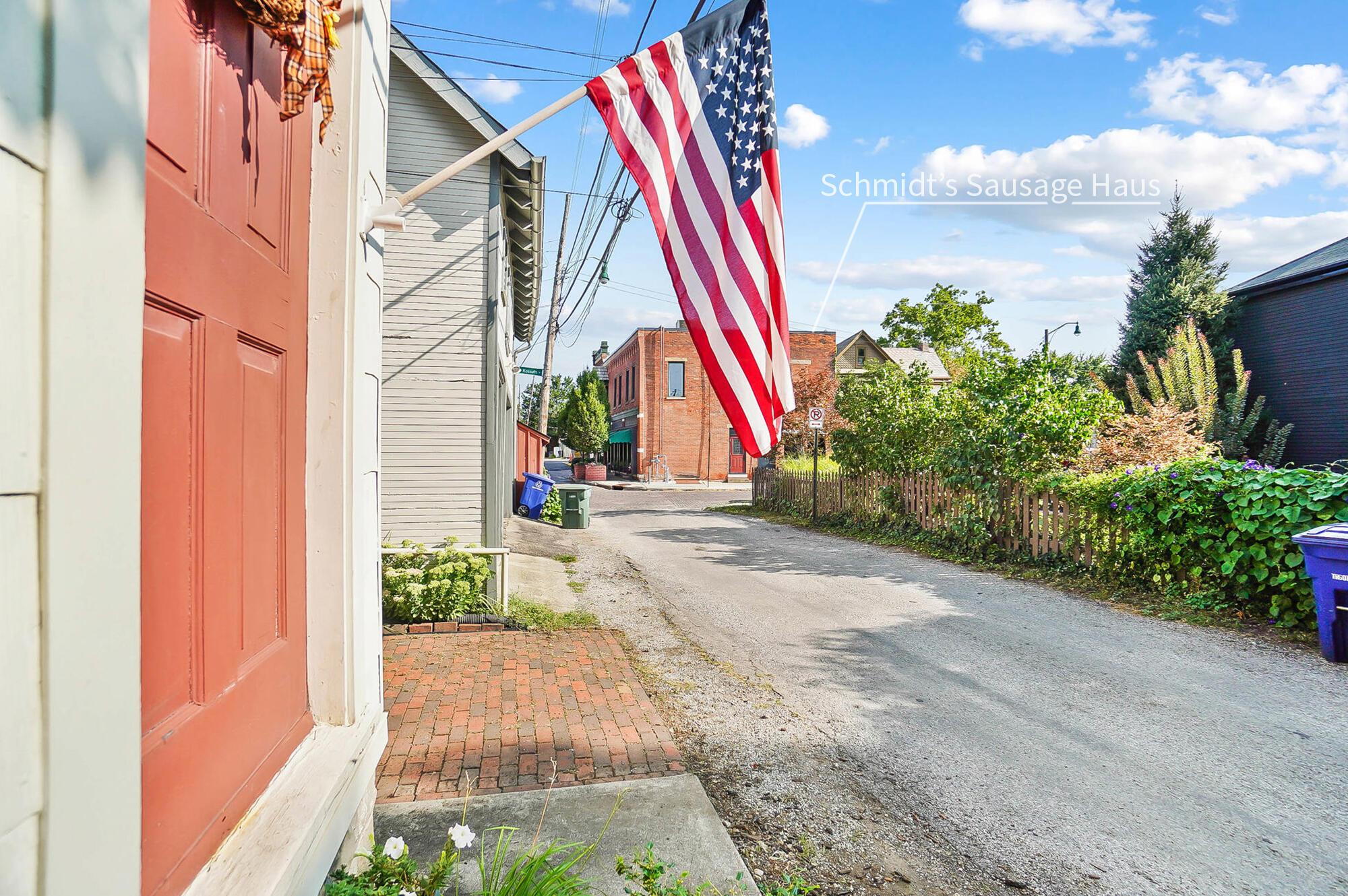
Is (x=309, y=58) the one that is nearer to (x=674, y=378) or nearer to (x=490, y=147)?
(x=490, y=147)

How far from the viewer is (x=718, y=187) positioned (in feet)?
13.2

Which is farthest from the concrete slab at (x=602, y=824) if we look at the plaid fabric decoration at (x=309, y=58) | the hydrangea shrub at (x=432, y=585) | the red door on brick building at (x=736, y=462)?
the red door on brick building at (x=736, y=462)

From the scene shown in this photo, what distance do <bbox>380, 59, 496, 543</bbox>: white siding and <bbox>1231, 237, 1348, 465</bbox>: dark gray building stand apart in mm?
20135

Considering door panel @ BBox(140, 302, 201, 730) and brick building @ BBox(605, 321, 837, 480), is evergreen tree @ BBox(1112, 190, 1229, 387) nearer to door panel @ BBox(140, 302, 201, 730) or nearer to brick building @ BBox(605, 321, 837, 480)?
brick building @ BBox(605, 321, 837, 480)

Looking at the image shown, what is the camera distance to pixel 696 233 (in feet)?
12.9

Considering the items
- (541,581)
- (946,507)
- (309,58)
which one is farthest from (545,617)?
(946,507)

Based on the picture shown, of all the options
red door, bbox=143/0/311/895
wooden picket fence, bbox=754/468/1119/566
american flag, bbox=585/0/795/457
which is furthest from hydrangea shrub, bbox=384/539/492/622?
wooden picket fence, bbox=754/468/1119/566

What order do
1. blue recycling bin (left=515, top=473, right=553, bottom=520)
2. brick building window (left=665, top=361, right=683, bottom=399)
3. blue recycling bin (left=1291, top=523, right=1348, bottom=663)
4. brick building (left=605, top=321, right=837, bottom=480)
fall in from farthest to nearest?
brick building window (left=665, top=361, right=683, bottom=399) → brick building (left=605, top=321, right=837, bottom=480) → blue recycling bin (left=515, top=473, right=553, bottom=520) → blue recycling bin (left=1291, top=523, right=1348, bottom=663)

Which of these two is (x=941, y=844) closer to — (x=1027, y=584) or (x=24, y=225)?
(x=24, y=225)

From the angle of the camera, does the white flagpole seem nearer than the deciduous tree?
Yes

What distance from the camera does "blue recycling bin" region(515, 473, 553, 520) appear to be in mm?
18000

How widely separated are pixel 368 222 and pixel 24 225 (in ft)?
6.30

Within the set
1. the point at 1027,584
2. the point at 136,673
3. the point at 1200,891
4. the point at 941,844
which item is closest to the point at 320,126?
the point at 136,673

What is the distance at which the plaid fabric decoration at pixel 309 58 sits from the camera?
7.21ft
